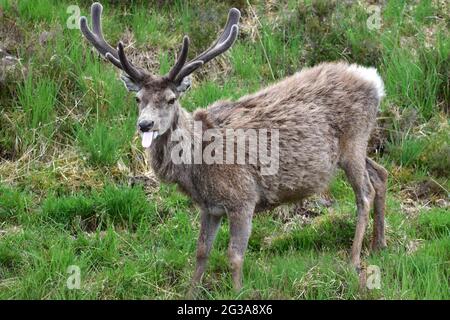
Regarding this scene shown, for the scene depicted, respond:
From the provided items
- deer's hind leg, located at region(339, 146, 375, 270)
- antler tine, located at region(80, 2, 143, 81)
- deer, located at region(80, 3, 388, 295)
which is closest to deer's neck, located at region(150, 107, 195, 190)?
deer, located at region(80, 3, 388, 295)

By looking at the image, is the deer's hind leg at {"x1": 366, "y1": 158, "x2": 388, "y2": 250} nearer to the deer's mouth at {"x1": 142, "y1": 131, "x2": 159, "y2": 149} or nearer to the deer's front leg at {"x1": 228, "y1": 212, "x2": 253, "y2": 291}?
the deer's front leg at {"x1": 228, "y1": 212, "x2": 253, "y2": 291}

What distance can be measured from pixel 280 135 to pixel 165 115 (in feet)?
4.14

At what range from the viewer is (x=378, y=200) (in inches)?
362

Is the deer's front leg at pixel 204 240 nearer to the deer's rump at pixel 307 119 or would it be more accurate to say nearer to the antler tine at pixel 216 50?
the deer's rump at pixel 307 119

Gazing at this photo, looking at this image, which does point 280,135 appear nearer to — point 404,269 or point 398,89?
point 404,269

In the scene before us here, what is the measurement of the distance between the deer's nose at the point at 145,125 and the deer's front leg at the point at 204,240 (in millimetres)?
1098

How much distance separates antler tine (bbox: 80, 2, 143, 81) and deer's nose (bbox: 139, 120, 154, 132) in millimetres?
476

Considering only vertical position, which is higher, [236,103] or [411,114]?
[236,103]

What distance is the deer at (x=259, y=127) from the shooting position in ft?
26.2

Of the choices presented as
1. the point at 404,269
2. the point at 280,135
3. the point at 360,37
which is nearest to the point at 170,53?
the point at 360,37

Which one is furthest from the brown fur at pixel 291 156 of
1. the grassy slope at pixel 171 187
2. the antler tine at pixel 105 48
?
the antler tine at pixel 105 48

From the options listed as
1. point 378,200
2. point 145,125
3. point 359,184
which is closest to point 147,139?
point 145,125

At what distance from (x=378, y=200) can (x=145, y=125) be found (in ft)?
8.90
